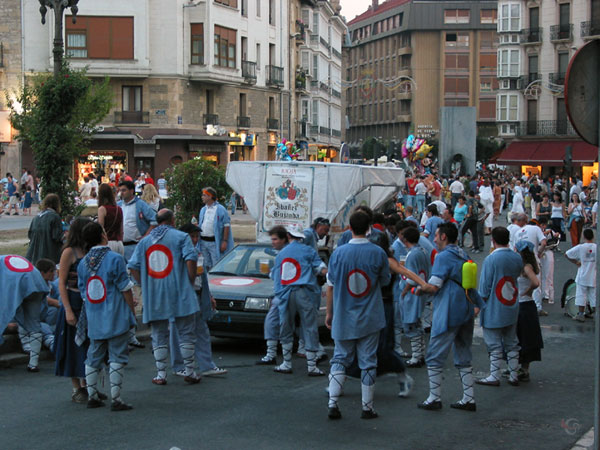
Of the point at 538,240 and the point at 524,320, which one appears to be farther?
the point at 538,240

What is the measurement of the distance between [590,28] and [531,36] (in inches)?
213

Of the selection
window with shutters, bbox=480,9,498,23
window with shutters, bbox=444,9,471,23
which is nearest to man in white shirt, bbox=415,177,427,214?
window with shutters, bbox=444,9,471,23

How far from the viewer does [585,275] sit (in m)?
13.9

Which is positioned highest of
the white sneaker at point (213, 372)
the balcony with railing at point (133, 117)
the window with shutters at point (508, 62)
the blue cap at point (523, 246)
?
the window with shutters at point (508, 62)

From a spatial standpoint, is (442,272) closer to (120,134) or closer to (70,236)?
(70,236)

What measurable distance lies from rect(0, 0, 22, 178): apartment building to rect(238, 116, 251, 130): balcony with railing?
12.2m

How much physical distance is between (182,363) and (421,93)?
338 ft

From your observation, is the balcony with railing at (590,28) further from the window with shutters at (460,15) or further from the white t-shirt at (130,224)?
the white t-shirt at (130,224)

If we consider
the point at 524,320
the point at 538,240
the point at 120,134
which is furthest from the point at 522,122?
the point at 524,320

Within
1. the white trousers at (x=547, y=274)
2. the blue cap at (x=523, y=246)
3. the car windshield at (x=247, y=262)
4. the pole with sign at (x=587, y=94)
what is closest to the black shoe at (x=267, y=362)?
the car windshield at (x=247, y=262)

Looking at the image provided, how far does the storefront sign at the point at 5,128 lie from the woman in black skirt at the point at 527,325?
38.9m

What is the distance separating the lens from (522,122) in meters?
67.4

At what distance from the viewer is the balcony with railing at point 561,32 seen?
62.8 metres

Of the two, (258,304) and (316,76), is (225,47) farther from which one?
(258,304)
